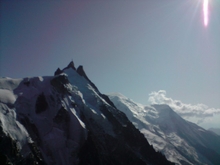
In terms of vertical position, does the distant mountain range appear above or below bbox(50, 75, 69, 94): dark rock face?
below

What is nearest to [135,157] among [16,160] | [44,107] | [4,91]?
[44,107]

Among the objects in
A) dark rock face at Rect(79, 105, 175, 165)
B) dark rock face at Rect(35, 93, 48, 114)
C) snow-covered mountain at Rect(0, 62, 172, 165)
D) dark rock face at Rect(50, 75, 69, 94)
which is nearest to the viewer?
snow-covered mountain at Rect(0, 62, 172, 165)

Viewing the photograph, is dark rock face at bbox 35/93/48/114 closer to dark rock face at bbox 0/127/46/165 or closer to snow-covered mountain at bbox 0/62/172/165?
snow-covered mountain at bbox 0/62/172/165

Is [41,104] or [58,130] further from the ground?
[41,104]

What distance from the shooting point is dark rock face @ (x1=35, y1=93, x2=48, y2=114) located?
94188mm

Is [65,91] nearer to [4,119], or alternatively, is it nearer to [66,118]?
[66,118]

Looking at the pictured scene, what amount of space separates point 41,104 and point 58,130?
14.9 meters

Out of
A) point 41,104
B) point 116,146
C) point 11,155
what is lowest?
point 11,155

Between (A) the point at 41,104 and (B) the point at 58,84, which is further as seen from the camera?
(B) the point at 58,84

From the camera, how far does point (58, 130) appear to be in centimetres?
9088

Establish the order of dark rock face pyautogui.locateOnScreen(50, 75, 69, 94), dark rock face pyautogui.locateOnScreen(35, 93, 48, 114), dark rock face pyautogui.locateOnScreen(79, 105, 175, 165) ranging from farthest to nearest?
dark rock face pyautogui.locateOnScreen(50, 75, 69, 94) → dark rock face pyautogui.locateOnScreen(35, 93, 48, 114) → dark rock face pyautogui.locateOnScreen(79, 105, 175, 165)

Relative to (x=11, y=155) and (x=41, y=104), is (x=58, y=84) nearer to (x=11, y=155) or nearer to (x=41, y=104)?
(x=41, y=104)

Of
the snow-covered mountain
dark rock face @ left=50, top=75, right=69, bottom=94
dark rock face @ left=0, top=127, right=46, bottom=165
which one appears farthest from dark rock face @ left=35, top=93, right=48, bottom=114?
dark rock face @ left=0, top=127, right=46, bottom=165

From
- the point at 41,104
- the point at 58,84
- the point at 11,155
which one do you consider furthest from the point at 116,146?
the point at 11,155
